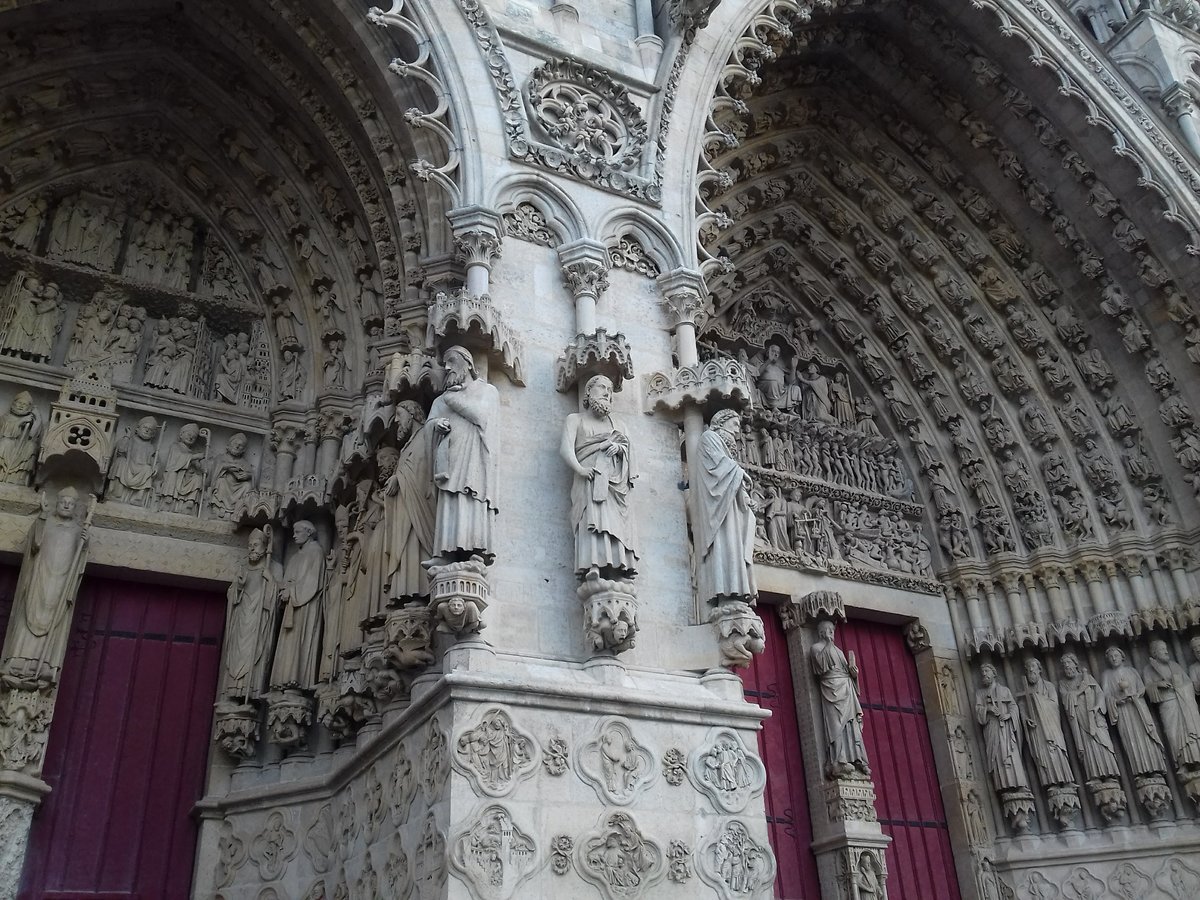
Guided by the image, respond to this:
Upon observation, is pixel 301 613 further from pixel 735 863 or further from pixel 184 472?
pixel 735 863

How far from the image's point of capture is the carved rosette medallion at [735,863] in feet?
14.4

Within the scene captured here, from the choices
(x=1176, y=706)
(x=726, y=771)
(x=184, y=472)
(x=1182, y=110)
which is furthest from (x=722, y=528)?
(x=1182, y=110)

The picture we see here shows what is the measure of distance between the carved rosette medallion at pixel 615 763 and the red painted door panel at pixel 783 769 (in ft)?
7.55

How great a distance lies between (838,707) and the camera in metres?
7.00

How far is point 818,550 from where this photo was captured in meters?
7.85

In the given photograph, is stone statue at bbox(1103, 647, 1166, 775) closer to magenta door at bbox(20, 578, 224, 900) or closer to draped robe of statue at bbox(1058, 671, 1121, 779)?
draped robe of statue at bbox(1058, 671, 1121, 779)

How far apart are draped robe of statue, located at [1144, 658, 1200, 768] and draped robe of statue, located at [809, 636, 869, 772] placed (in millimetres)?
2160

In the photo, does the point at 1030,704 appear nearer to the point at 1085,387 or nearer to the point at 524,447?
the point at 1085,387

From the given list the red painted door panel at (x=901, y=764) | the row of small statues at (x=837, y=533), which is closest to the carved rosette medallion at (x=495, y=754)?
the row of small statues at (x=837, y=533)

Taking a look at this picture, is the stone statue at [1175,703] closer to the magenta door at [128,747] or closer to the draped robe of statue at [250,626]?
the draped robe of statue at [250,626]

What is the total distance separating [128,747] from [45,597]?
95 cm

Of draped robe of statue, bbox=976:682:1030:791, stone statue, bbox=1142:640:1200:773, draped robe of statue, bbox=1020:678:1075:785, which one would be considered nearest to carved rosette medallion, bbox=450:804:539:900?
draped robe of statue, bbox=976:682:1030:791

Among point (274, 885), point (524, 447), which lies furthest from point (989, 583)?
point (274, 885)

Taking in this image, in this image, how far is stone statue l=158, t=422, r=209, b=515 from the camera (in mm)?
6258
